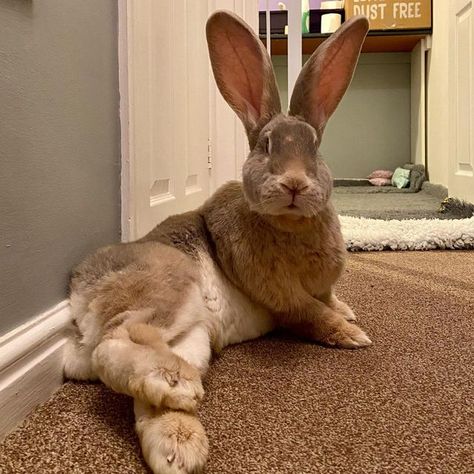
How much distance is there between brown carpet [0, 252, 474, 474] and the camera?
1.99 ft

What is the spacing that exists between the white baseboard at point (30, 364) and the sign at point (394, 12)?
3.33 metres

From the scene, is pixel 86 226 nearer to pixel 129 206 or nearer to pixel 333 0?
pixel 129 206

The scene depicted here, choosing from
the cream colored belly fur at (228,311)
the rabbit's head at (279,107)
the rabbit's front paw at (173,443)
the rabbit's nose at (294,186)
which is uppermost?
the rabbit's head at (279,107)

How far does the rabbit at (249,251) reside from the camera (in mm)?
805

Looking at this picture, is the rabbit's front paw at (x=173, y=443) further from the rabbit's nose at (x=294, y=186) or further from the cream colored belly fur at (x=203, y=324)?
the rabbit's nose at (x=294, y=186)

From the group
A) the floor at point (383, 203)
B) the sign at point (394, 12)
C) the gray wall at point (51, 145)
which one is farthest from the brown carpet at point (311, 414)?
the sign at point (394, 12)

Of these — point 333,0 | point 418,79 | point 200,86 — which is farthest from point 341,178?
point 200,86

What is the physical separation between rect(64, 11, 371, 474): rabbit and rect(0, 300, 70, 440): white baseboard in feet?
0.10

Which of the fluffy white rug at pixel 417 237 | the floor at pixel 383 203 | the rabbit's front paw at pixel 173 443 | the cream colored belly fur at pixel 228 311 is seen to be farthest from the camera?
the floor at pixel 383 203

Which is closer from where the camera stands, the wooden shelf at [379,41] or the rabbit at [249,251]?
the rabbit at [249,251]

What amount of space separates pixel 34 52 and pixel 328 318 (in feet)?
1.97

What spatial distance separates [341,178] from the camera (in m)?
4.37

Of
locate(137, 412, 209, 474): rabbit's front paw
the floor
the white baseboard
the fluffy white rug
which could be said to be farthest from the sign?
locate(137, 412, 209, 474): rabbit's front paw

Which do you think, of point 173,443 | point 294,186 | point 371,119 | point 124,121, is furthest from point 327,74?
point 371,119
